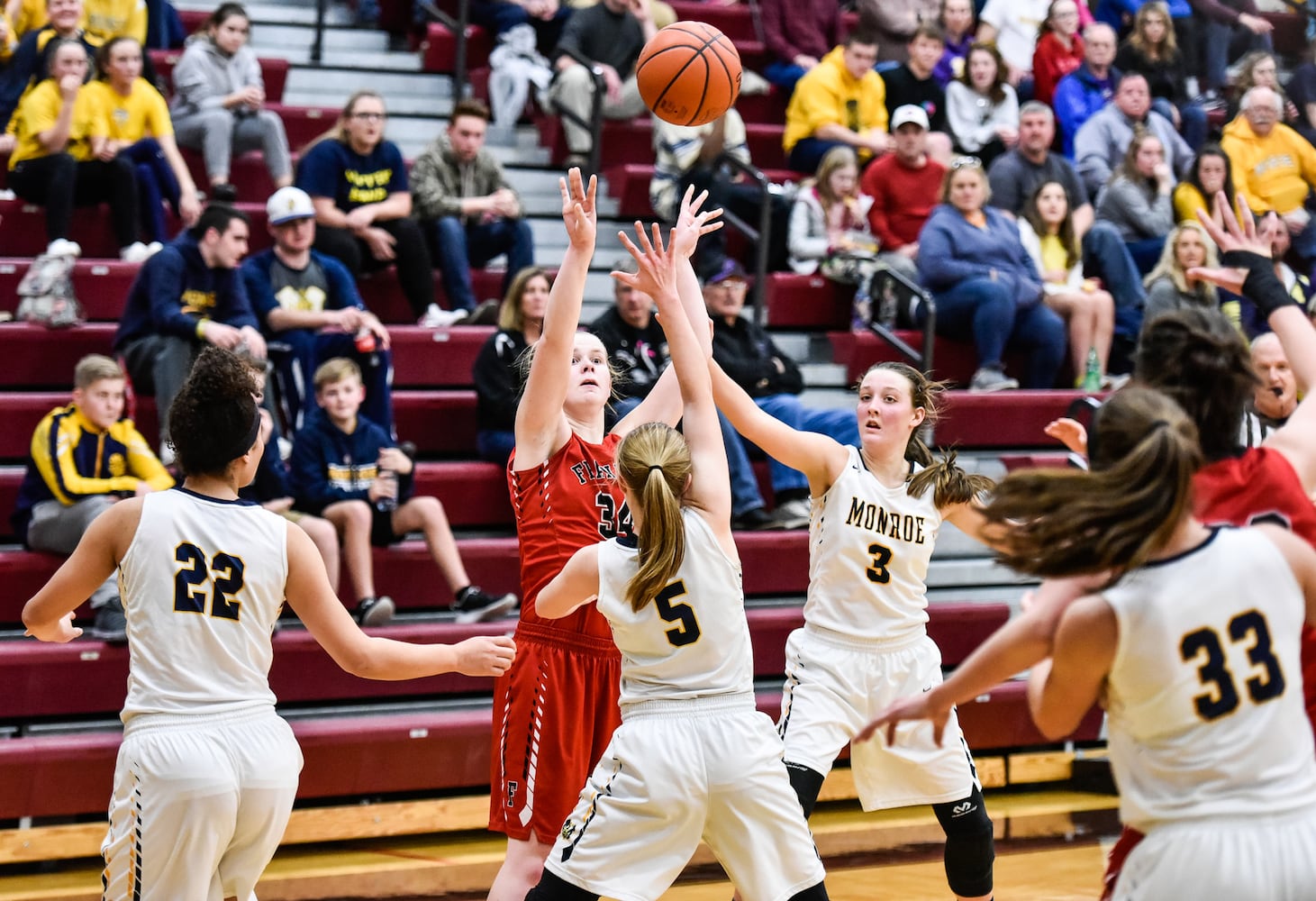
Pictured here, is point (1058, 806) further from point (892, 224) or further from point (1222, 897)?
point (1222, 897)

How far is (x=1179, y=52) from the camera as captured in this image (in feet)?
38.4

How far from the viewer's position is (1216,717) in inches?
106

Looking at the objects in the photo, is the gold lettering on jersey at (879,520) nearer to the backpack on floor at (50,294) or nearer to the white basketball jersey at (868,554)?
the white basketball jersey at (868,554)

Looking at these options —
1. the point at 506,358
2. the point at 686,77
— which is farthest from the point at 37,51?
the point at 686,77

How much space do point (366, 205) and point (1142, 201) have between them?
498 cm

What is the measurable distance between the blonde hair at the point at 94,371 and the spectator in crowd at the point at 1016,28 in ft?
23.7

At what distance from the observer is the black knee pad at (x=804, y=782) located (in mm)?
4613

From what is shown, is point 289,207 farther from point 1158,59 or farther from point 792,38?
point 1158,59

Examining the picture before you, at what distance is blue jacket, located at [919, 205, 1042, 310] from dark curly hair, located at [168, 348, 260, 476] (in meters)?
6.01

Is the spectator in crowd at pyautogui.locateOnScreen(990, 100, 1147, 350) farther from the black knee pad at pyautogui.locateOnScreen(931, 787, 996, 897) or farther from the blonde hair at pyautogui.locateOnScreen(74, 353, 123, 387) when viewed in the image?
the blonde hair at pyautogui.locateOnScreen(74, 353, 123, 387)

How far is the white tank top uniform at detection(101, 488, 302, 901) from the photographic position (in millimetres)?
3338

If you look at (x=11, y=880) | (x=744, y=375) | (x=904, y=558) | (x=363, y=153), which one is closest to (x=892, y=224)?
(x=744, y=375)

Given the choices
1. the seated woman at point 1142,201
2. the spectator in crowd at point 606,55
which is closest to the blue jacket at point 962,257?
the seated woman at point 1142,201

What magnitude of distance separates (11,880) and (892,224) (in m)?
6.14
